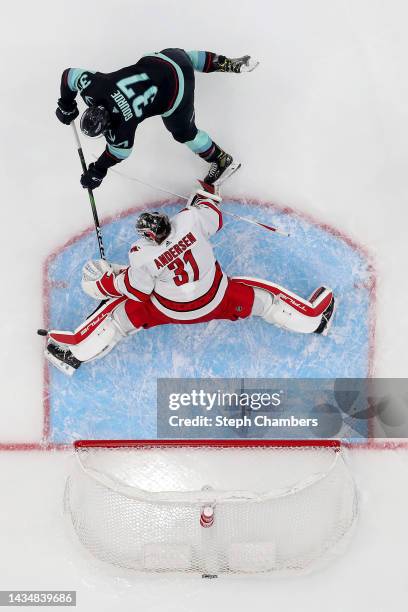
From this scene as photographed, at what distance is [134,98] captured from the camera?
114 inches

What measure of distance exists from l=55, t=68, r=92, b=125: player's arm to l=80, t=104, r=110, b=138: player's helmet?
27 cm

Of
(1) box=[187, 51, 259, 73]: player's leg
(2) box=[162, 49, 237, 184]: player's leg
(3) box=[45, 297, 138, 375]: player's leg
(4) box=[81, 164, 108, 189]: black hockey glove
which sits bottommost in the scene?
(3) box=[45, 297, 138, 375]: player's leg

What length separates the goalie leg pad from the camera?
3500 mm

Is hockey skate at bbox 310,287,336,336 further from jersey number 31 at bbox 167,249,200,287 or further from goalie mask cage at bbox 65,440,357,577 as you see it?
jersey number 31 at bbox 167,249,200,287

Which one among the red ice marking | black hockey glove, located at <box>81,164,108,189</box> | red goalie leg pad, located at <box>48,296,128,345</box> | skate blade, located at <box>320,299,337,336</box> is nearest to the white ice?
the red ice marking

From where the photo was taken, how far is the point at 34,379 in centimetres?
377

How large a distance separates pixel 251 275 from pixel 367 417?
3.57ft

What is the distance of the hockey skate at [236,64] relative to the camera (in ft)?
11.1

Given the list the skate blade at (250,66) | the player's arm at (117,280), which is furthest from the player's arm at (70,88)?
the skate blade at (250,66)

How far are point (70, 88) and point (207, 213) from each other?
92 cm

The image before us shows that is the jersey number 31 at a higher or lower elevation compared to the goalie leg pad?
higher

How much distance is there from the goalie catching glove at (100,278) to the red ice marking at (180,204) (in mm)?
291

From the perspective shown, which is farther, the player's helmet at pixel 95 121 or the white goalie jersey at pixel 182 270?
the white goalie jersey at pixel 182 270

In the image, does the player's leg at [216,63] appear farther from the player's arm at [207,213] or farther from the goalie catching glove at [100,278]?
the goalie catching glove at [100,278]
